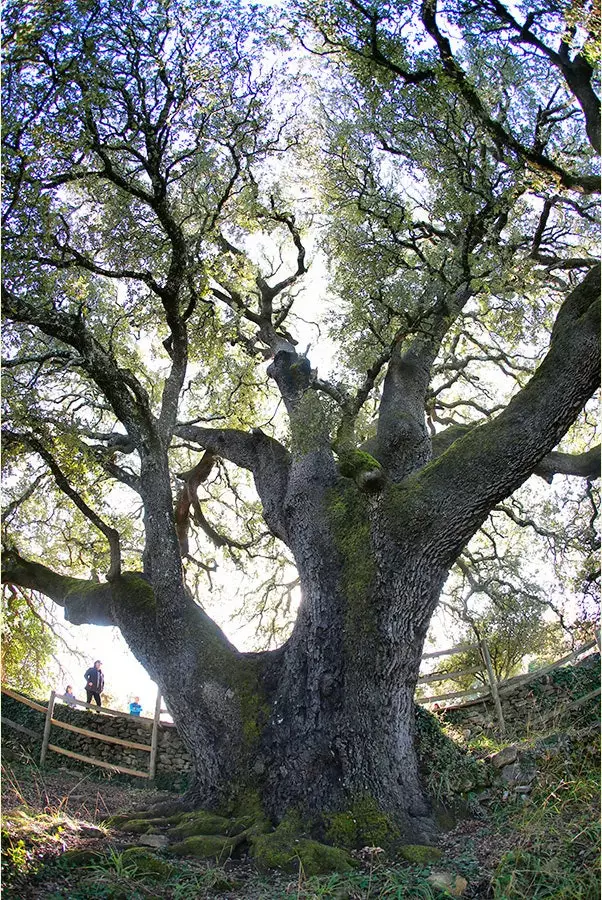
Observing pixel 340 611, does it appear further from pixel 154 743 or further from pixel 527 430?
pixel 154 743

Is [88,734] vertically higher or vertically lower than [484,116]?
lower

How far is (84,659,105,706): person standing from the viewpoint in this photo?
12.3 m

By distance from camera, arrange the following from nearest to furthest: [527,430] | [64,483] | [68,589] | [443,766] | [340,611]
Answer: [527,430] → [340,611] → [443,766] → [64,483] → [68,589]

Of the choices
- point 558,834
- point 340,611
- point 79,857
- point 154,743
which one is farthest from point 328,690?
point 154,743

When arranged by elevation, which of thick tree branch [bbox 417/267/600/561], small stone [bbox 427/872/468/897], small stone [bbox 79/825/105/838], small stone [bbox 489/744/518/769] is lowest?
small stone [bbox 427/872/468/897]

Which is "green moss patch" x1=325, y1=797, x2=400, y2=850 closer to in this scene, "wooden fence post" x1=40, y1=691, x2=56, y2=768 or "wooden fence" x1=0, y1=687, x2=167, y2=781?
"wooden fence" x1=0, y1=687, x2=167, y2=781

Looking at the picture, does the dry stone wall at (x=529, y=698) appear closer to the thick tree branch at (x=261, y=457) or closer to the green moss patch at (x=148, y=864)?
the thick tree branch at (x=261, y=457)

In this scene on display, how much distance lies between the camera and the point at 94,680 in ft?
40.5

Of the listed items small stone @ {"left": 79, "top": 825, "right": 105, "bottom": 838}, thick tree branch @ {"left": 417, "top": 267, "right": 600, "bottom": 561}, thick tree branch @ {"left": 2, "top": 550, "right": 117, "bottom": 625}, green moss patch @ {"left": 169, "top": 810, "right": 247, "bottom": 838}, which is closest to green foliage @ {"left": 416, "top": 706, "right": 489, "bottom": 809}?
green moss patch @ {"left": 169, "top": 810, "right": 247, "bottom": 838}

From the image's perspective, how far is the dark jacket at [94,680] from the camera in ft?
40.3

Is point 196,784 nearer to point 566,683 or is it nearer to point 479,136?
point 566,683

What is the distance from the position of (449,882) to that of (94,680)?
30.3 ft

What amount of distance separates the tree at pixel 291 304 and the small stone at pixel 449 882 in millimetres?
1107

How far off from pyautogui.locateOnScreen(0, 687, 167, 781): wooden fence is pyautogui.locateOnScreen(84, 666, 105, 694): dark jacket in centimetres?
57
